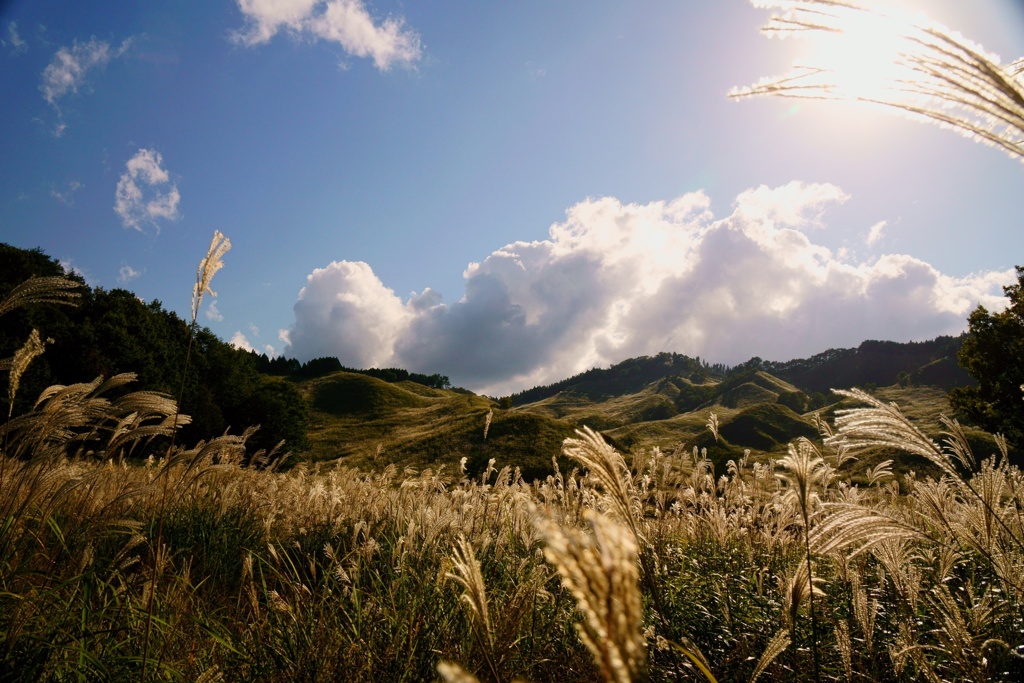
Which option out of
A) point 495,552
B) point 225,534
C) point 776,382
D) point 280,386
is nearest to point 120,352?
point 280,386

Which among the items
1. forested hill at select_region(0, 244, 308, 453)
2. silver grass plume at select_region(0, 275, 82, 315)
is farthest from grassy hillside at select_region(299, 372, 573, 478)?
silver grass plume at select_region(0, 275, 82, 315)

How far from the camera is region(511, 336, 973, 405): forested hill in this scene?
5152 inches

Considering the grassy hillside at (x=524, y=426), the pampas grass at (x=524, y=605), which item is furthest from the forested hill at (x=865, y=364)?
the pampas grass at (x=524, y=605)

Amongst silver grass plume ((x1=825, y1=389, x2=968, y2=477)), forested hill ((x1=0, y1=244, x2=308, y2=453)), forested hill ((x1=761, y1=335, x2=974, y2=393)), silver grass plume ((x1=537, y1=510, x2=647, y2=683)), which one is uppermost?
forested hill ((x1=761, y1=335, x2=974, y2=393))

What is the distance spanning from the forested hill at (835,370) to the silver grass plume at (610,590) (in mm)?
139587

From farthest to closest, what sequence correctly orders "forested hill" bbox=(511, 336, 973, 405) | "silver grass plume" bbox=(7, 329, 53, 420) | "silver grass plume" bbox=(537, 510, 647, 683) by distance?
"forested hill" bbox=(511, 336, 973, 405)
"silver grass plume" bbox=(7, 329, 53, 420)
"silver grass plume" bbox=(537, 510, 647, 683)

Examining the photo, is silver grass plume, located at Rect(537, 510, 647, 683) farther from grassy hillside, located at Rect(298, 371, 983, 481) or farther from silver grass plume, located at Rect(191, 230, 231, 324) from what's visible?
silver grass plume, located at Rect(191, 230, 231, 324)

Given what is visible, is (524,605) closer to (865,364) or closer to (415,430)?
(415,430)

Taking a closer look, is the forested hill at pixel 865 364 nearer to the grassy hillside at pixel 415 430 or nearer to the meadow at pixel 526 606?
the grassy hillside at pixel 415 430

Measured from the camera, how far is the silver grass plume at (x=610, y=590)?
57 cm

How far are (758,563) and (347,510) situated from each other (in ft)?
16.9

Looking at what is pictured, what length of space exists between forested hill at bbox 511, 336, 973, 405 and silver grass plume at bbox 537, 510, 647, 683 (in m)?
140

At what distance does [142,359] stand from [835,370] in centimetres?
18835

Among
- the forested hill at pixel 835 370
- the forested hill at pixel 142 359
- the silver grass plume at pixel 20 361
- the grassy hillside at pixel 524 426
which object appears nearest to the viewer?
the silver grass plume at pixel 20 361
